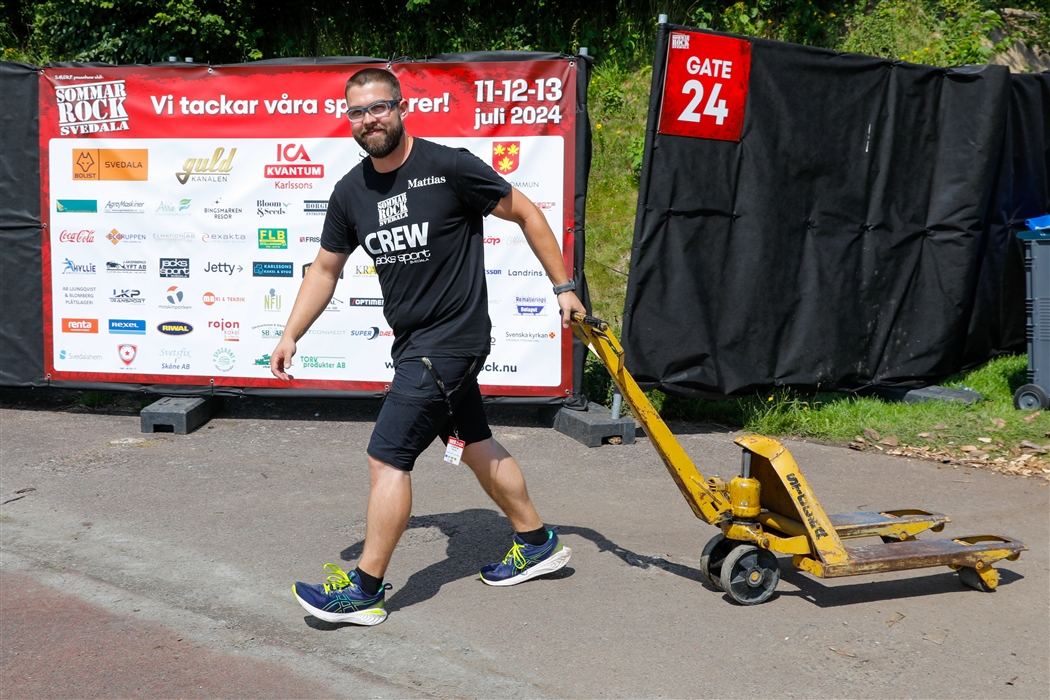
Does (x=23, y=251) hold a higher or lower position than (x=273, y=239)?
lower

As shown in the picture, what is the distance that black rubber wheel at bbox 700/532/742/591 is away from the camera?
4598 millimetres

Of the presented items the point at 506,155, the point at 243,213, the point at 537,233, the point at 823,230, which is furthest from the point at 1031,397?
the point at 243,213

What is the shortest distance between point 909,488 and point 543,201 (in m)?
3.17

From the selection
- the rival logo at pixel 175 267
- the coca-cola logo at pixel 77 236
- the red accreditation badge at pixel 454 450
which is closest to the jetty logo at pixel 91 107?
the coca-cola logo at pixel 77 236

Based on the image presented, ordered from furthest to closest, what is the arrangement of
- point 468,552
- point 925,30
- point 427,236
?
point 925,30 → point 468,552 → point 427,236

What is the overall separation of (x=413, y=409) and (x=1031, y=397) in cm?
567

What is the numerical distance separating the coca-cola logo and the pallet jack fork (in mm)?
4885

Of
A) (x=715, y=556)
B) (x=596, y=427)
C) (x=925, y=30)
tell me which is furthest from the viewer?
(x=925, y=30)

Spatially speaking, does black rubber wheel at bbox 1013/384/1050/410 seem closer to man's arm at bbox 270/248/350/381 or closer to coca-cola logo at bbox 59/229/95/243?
man's arm at bbox 270/248/350/381

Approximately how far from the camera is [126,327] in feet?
25.8

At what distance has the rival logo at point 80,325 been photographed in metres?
7.89

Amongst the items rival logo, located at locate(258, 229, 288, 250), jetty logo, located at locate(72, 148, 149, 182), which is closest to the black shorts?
rival logo, located at locate(258, 229, 288, 250)

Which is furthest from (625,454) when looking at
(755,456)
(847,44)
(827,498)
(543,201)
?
(847,44)

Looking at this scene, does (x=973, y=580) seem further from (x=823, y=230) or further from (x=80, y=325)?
(x=80, y=325)
